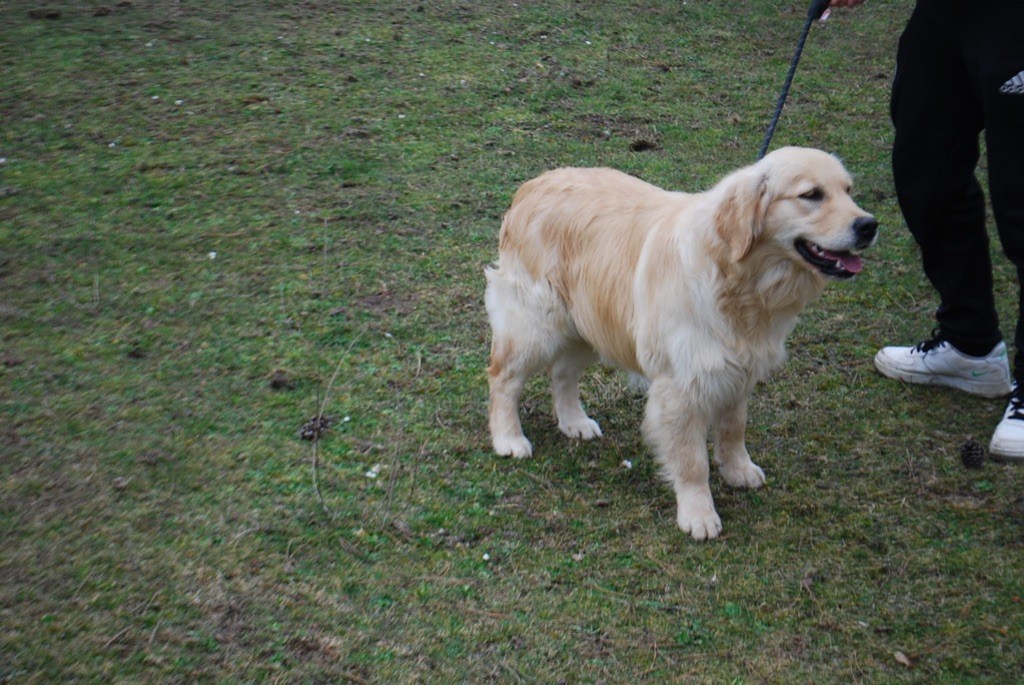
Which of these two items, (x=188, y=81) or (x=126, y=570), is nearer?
(x=126, y=570)

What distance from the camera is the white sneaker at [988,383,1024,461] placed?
12.1ft

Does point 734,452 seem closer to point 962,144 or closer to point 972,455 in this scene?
point 972,455

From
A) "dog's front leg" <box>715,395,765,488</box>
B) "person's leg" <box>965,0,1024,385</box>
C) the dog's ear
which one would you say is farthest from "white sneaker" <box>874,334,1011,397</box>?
the dog's ear

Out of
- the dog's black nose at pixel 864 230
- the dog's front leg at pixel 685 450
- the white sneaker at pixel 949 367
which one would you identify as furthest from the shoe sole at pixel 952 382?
the dog's black nose at pixel 864 230

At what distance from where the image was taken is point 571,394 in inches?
159

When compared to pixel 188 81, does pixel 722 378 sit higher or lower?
higher

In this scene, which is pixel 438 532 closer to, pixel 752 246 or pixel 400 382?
pixel 400 382

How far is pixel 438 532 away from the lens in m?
3.38

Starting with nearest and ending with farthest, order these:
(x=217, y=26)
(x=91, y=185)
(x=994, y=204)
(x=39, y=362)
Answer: (x=994, y=204) → (x=39, y=362) → (x=91, y=185) → (x=217, y=26)

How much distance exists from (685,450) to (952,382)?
156 cm

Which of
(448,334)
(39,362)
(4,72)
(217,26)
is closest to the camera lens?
(39,362)

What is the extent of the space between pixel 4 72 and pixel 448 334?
4.55 m

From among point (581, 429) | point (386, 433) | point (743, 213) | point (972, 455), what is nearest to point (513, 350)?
point (581, 429)

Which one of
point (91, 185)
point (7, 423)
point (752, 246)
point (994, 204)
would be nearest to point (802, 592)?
point (752, 246)
